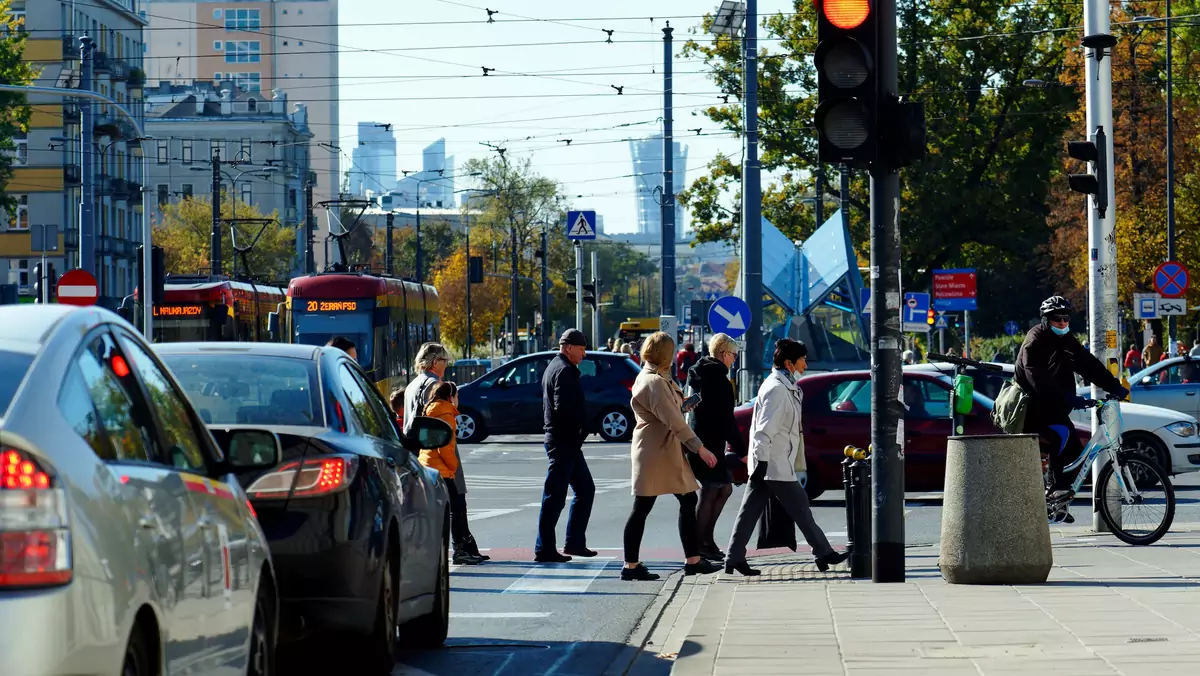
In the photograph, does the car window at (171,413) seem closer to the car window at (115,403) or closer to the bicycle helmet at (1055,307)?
the car window at (115,403)

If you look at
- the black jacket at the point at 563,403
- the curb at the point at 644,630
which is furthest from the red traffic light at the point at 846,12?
the black jacket at the point at 563,403

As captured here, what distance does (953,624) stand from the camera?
9656 mm

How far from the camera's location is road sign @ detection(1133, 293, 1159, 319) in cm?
3944

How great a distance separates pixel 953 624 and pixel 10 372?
6180 mm

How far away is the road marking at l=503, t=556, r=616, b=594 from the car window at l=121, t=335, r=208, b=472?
729 cm

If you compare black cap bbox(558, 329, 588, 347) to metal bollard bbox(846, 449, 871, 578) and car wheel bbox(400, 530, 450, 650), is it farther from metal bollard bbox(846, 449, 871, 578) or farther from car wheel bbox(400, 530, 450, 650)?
car wheel bbox(400, 530, 450, 650)

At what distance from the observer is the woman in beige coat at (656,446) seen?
44.2 feet

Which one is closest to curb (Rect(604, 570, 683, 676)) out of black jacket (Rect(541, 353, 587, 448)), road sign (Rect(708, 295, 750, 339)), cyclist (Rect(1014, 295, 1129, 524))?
black jacket (Rect(541, 353, 587, 448))

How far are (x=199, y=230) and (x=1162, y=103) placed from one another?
52.5 metres

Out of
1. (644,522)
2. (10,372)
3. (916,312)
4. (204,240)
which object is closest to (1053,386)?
(644,522)

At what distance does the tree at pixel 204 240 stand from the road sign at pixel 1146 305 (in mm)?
57816

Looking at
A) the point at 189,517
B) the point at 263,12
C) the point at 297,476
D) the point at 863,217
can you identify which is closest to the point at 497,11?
the point at 863,217

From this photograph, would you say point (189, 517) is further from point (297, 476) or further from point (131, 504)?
point (297, 476)

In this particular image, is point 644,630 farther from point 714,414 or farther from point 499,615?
point 714,414
